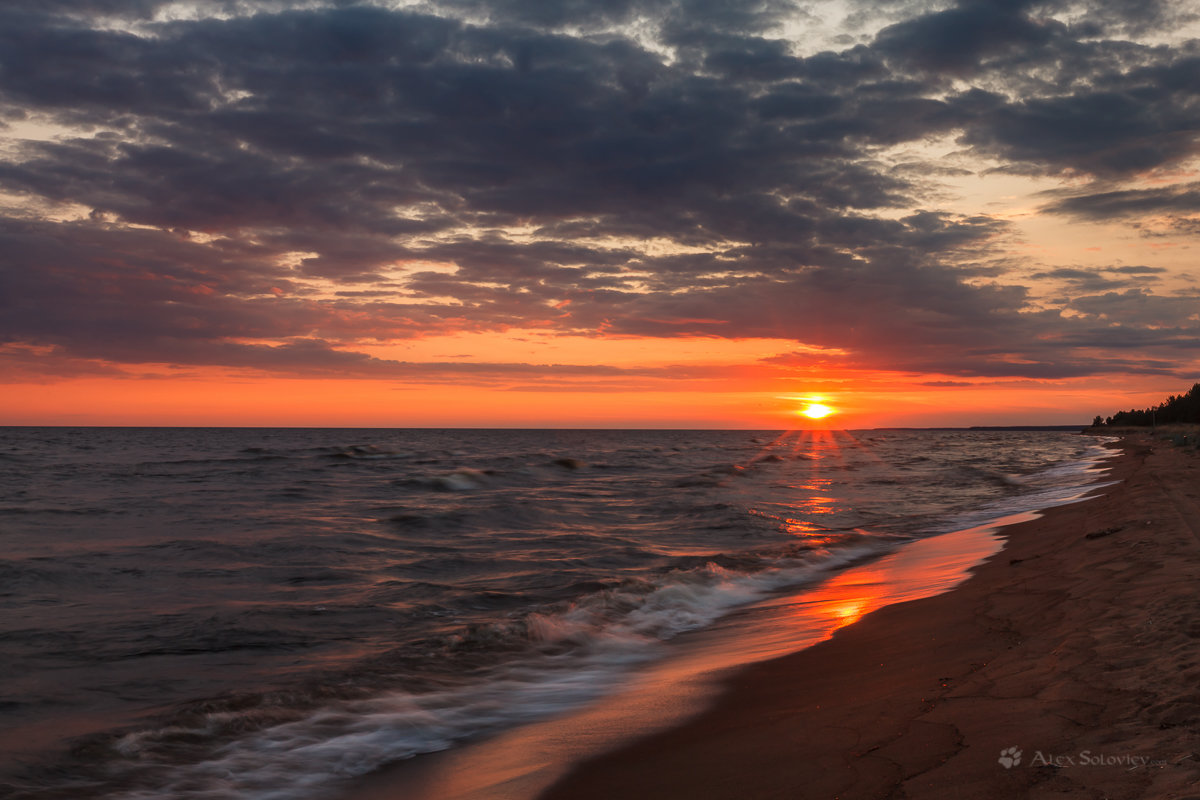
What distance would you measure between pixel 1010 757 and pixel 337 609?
8.90m

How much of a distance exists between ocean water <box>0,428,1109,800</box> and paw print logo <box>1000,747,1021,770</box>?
3831 mm

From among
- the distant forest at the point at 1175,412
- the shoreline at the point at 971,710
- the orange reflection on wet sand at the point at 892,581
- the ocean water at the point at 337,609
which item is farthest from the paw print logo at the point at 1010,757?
the distant forest at the point at 1175,412

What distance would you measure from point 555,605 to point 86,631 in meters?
5.93

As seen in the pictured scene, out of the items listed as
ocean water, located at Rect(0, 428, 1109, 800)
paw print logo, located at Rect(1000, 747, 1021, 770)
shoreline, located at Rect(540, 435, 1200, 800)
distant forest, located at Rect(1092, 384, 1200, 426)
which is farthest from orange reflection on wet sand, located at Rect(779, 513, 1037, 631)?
distant forest, located at Rect(1092, 384, 1200, 426)

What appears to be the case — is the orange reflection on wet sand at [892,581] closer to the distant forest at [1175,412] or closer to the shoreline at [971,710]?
the shoreline at [971,710]

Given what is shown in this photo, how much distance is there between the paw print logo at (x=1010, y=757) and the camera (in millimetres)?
3590

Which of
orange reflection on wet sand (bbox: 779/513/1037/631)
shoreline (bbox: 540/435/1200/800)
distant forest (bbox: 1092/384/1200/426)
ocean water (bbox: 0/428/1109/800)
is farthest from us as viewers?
distant forest (bbox: 1092/384/1200/426)

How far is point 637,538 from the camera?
17.1 m

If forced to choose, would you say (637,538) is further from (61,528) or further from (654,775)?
(61,528)

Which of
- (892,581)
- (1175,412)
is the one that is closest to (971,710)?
(892,581)

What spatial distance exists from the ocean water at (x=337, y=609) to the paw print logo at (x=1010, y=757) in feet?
12.6

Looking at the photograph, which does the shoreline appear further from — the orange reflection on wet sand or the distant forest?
the distant forest

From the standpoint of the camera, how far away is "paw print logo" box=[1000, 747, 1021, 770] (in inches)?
141

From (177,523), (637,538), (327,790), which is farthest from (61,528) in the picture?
(327,790)
